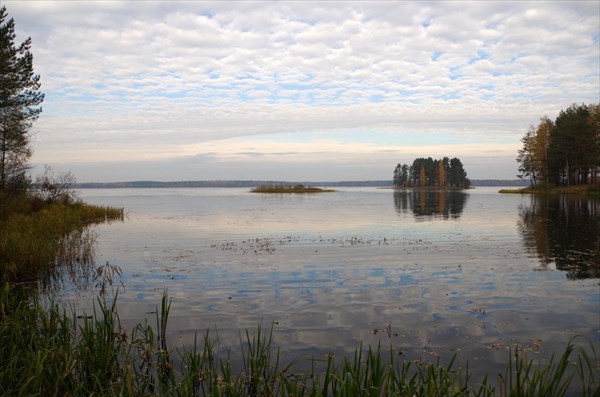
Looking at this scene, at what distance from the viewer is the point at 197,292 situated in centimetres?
1631

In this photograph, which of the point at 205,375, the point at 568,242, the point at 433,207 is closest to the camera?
the point at 205,375

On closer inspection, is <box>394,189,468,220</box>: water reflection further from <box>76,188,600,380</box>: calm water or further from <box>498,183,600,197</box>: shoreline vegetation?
<box>498,183,600,197</box>: shoreline vegetation

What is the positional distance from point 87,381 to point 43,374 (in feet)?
2.40

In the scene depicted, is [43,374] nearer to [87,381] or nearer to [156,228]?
[87,381]

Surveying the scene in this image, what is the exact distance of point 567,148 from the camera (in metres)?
97.6

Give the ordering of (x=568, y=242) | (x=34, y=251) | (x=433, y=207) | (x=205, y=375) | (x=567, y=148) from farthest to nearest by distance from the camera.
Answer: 1. (x=567, y=148)
2. (x=433, y=207)
3. (x=568, y=242)
4. (x=34, y=251)
5. (x=205, y=375)

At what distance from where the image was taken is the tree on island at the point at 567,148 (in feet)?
309

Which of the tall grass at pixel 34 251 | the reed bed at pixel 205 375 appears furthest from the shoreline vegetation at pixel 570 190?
the reed bed at pixel 205 375

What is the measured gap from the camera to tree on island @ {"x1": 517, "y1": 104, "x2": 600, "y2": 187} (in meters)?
94.1

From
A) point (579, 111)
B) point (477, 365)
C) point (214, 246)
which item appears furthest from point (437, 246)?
point (579, 111)

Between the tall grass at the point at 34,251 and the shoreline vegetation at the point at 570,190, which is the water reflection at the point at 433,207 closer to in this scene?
the shoreline vegetation at the point at 570,190

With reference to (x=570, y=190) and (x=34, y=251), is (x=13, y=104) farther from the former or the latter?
(x=570, y=190)

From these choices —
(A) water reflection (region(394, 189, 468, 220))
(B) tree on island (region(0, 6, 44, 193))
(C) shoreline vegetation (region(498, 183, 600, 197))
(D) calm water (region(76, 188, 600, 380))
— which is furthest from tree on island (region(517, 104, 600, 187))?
(B) tree on island (region(0, 6, 44, 193))

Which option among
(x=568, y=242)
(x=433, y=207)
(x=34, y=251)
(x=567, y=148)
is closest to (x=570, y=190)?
(x=567, y=148)
